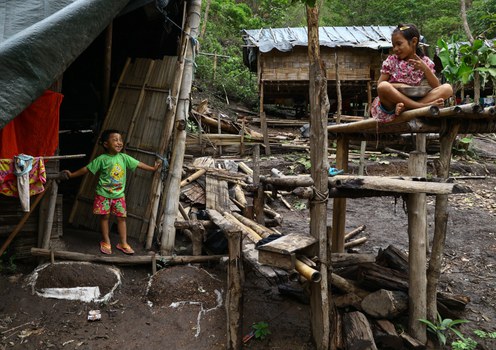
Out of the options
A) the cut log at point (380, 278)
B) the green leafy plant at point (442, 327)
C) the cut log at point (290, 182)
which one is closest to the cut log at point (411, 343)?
the green leafy plant at point (442, 327)

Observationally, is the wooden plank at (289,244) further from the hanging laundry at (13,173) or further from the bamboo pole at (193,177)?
the bamboo pole at (193,177)

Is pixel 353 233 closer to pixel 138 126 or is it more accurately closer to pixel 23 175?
pixel 138 126

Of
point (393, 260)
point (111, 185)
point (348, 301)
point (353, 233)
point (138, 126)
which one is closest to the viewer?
point (348, 301)

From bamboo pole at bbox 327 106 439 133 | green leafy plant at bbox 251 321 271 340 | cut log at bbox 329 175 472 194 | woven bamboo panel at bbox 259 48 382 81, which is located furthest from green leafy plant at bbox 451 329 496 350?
woven bamboo panel at bbox 259 48 382 81

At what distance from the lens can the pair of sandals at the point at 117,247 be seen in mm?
5270

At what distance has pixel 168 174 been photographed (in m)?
5.68

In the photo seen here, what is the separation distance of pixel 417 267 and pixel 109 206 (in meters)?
3.95

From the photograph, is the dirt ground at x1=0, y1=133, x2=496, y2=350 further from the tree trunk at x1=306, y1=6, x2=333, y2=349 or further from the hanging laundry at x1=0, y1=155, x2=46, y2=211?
the hanging laundry at x1=0, y1=155, x2=46, y2=211

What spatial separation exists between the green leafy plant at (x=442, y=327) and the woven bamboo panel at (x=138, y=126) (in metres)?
3.92

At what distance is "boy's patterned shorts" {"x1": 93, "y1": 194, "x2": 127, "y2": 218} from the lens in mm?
5254

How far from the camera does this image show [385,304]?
411 cm

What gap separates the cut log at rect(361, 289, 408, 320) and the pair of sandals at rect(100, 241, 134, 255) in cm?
317

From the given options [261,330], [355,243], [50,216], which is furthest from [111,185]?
[355,243]

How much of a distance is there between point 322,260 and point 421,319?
1381 millimetres
